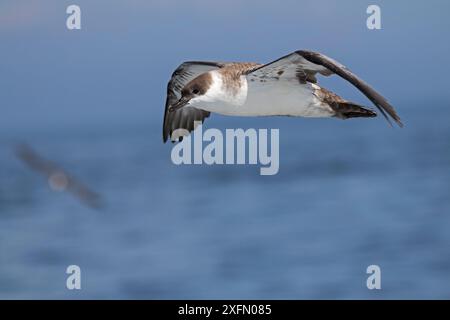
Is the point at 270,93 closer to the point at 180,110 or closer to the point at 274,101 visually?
the point at 274,101

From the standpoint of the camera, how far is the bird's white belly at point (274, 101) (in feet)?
25.6

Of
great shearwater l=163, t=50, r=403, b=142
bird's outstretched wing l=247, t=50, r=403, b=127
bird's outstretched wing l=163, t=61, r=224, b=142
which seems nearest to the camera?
bird's outstretched wing l=247, t=50, r=403, b=127

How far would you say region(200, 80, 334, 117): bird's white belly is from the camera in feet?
25.6

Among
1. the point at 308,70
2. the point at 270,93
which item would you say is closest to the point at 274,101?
the point at 270,93

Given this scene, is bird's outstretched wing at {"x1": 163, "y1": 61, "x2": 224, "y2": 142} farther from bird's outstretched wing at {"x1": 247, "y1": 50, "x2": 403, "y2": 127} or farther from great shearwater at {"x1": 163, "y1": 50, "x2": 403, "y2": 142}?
bird's outstretched wing at {"x1": 247, "y1": 50, "x2": 403, "y2": 127}

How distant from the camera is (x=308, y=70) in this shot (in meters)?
7.94

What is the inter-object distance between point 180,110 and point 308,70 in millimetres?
2349

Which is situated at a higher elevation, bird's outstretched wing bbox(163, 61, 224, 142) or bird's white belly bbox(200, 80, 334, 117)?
bird's outstretched wing bbox(163, 61, 224, 142)

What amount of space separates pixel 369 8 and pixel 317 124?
3467 cm

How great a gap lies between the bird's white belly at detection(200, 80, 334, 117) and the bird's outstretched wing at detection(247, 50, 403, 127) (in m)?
0.07

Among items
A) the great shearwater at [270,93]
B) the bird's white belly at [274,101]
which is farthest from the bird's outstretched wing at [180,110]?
the bird's white belly at [274,101]

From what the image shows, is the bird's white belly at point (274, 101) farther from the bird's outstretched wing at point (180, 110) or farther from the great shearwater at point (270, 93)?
the bird's outstretched wing at point (180, 110)

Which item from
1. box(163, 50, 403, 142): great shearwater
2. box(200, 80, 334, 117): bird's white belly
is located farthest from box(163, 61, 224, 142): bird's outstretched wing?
box(200, 80, 334, 117): bird's white belly

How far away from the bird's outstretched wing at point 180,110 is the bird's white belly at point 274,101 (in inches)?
57.4
